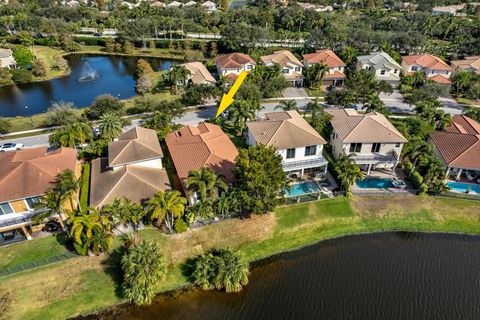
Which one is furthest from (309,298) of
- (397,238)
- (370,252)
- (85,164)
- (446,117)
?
(446,117)

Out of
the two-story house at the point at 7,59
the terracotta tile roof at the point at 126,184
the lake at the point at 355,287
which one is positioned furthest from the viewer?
the two-story house at the point at 7,59

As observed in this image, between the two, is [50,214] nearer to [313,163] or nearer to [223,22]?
[313,163]

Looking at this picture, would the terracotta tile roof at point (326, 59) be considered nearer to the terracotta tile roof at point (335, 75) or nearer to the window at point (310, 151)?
the terracotta tile roof at point (335, 75)

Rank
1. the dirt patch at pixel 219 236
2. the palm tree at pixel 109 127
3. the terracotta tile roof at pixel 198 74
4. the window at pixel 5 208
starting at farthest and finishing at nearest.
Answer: the terracotta tile roof at pixel 198 74
the palm tree at pixel 109 127
the dirt patch at pixel 219 236
the window at pixel 5 208

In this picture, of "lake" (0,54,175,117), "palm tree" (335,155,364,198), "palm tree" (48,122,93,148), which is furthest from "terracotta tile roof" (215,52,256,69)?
"palm tree" (335,155,364,198)

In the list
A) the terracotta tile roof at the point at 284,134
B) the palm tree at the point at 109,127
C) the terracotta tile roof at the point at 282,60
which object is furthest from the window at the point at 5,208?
the terracotta tile roof at the point at 282,60

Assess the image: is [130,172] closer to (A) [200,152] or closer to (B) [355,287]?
(A) [200,152]
